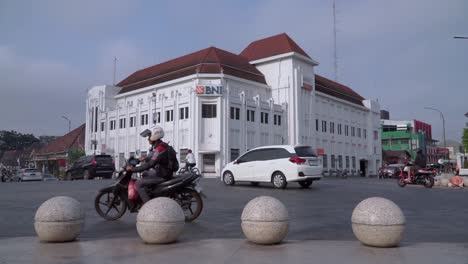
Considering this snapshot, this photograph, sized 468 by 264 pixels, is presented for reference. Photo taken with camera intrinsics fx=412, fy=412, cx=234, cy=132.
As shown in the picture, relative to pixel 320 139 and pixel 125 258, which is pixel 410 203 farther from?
pixel 320 139

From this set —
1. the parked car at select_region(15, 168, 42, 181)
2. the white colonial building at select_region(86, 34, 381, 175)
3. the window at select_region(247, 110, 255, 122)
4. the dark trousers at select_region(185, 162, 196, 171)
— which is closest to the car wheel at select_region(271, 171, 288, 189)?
the dark trousers at select_region(185, 162, 196, 171)

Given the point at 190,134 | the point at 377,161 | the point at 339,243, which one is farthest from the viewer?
the point at 377,161

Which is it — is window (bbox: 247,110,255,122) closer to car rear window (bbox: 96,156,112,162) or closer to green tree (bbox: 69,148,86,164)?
car rear window (bbox: 96,156,112,162)

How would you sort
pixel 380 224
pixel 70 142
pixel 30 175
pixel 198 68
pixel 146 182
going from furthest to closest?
pixel 70 142
pixel 198 68
pixel 30 175
pixel 146 182
pixel 380 224

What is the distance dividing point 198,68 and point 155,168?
43.4 metres

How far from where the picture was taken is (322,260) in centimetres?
502

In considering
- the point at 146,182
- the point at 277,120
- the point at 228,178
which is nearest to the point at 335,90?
the point at 277,120

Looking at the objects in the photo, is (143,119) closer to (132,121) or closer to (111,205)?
(132,121)

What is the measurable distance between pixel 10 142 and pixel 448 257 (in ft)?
358

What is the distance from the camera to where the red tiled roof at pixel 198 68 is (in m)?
51.4

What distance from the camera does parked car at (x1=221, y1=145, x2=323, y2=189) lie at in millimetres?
16500

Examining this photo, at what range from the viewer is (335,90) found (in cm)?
7131

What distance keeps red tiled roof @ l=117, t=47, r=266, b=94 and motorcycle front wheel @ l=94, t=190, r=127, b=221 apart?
4192 cm

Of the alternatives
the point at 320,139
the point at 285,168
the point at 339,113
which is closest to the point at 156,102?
the point at 320,139
